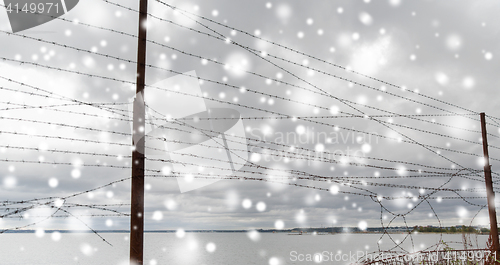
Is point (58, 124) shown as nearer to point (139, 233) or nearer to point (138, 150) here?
point (138, 150)

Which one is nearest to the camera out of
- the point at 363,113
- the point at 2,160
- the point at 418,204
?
the point at 2,160

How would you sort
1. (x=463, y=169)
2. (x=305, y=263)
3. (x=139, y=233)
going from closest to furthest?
(x=139, y=233), (x=463, y=169), (x=305, y=263)

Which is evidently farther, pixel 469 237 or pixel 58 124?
pixel 469 237

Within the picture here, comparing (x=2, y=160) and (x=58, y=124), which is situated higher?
(x=58, y=124)

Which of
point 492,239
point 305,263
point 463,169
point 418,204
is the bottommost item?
point 305,263

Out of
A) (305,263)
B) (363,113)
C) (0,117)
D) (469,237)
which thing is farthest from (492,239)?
(305,263)

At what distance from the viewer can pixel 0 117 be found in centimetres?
553

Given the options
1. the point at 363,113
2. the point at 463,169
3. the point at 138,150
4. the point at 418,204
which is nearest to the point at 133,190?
the point at 138,150

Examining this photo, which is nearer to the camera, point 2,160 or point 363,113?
point 2,160

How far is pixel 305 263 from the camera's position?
97.1 m

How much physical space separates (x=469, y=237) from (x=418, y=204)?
3982 mm

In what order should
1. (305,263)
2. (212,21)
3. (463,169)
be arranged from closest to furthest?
1. (212,21)
2. (463,169)
3. (305,263)

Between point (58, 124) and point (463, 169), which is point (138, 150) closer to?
point (58, 124)

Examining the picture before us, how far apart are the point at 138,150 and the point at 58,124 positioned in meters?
1.45
